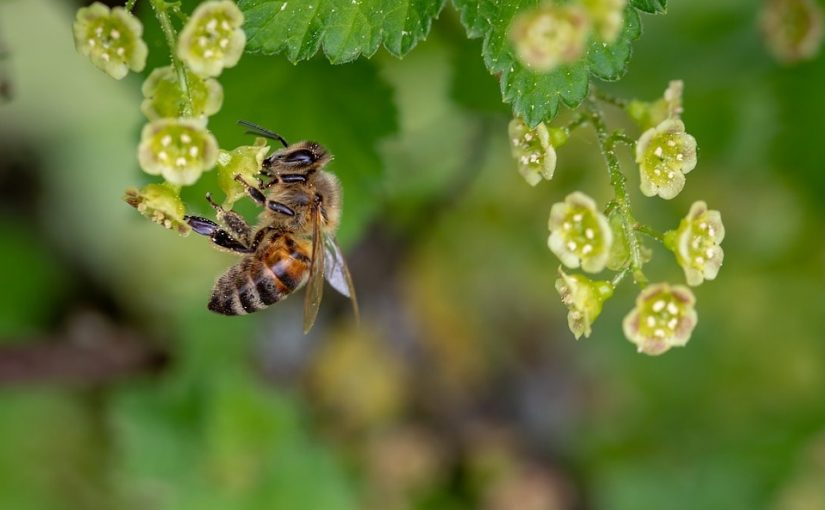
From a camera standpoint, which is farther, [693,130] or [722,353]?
[722,353]

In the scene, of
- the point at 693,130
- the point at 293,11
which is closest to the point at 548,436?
the point at 693,130

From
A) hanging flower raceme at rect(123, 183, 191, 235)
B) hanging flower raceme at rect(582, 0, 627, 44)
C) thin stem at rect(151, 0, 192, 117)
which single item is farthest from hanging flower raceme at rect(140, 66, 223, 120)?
hanging flower raceme at rect(582, 0, 627, 44)

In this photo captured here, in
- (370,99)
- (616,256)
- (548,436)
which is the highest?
(370,99)

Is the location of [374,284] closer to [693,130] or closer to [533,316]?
[533,316]

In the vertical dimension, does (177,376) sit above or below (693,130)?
below

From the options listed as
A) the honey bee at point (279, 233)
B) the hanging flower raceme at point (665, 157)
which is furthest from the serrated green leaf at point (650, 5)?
the honey bee at point (279, 233)

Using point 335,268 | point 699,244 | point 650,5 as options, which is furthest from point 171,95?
point 699,244

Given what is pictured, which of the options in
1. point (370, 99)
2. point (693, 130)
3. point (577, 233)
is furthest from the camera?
point (693, 130)

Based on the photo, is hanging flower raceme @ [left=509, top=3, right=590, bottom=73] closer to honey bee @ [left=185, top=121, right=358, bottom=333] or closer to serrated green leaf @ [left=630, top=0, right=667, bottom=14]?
serrated green leaf @ [left=630, top=0, right=667, bottom=14]
